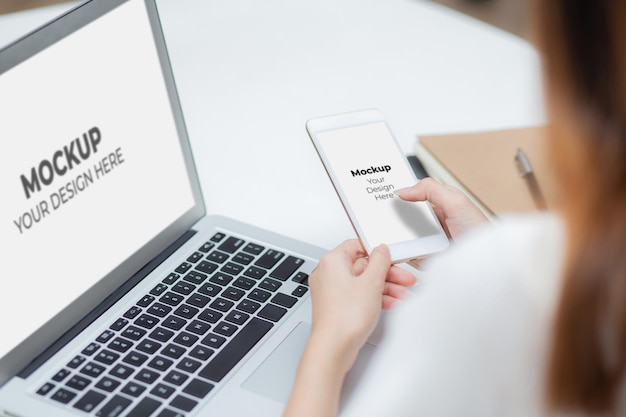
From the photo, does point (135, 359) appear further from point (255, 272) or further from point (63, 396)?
point (255, 272)

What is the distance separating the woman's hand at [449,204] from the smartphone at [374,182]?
1cm

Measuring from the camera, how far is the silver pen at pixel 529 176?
0.98 meters

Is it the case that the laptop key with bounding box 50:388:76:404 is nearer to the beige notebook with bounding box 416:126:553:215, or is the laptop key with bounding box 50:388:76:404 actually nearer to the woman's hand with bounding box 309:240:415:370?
the woman's hand with bounding box 309:240:415:370

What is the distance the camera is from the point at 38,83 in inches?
29.2

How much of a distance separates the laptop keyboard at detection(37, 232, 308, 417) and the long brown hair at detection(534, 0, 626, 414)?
384 millimetres

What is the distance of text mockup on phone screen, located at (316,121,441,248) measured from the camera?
0.84 m

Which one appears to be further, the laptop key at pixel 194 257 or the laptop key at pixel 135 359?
the laptop key at pixel 194 257

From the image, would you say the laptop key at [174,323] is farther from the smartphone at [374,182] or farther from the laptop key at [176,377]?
the smartphone at [374,182]

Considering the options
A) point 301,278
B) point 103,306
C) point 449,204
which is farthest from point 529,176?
point 103,306

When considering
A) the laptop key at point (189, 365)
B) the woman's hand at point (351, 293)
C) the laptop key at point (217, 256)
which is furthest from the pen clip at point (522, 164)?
the laptop key at point (189, 365)

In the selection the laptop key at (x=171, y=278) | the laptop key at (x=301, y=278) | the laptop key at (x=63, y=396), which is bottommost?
the laptop key at (x=301, y=278)

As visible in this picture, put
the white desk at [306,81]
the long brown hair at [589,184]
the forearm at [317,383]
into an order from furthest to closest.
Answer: the white desk at [306,81], the forearm at [317,383], the long brown hair at [589,184]

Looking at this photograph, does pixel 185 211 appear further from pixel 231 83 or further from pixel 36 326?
pixel 231 83

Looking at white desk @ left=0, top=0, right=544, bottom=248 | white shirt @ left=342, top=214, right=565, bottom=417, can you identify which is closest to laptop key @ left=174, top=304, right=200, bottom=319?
white desk @ left=0, top=0, right=544, bottom=248
